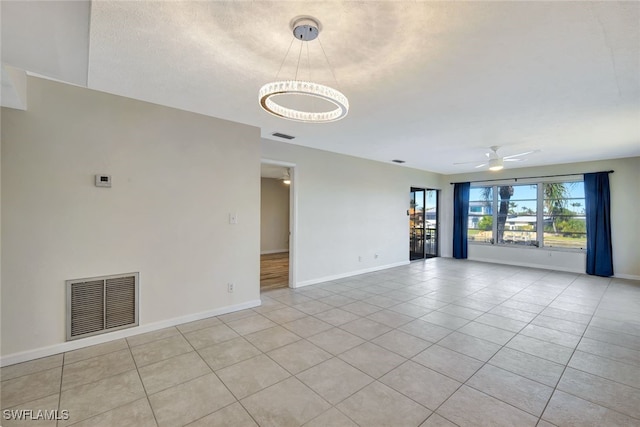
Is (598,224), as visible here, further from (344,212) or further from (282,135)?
(282,135)

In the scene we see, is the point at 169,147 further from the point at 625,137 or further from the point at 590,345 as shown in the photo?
the point at 625,137

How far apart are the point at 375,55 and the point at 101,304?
3594 millimetres

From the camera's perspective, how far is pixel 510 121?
3.62 meters

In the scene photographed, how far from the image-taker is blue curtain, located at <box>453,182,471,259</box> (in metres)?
8.12

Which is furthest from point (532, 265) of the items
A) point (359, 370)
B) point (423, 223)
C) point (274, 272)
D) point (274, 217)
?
point (274, 217)

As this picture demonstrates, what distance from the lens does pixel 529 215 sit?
284 inches

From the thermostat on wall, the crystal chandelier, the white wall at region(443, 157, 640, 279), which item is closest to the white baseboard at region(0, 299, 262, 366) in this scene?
the thermostat on wall

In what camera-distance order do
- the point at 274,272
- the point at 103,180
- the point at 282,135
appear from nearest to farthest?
the point at 103,180 → the point at 282,135 → the point at 274,272

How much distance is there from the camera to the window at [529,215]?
6.59 meters

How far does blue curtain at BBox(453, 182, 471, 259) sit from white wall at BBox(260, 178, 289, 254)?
547 centimetres

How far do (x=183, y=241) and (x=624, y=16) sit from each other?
4258 mm

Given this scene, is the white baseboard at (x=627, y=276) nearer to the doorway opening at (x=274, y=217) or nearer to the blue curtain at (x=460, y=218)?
the blue curtain at (x=460, y=218)

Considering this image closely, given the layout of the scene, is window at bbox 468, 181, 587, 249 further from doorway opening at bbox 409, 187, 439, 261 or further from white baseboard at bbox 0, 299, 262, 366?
white baseboard at bbox 0, 299, 262, 366

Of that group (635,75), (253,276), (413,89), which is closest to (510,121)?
(635,75)
